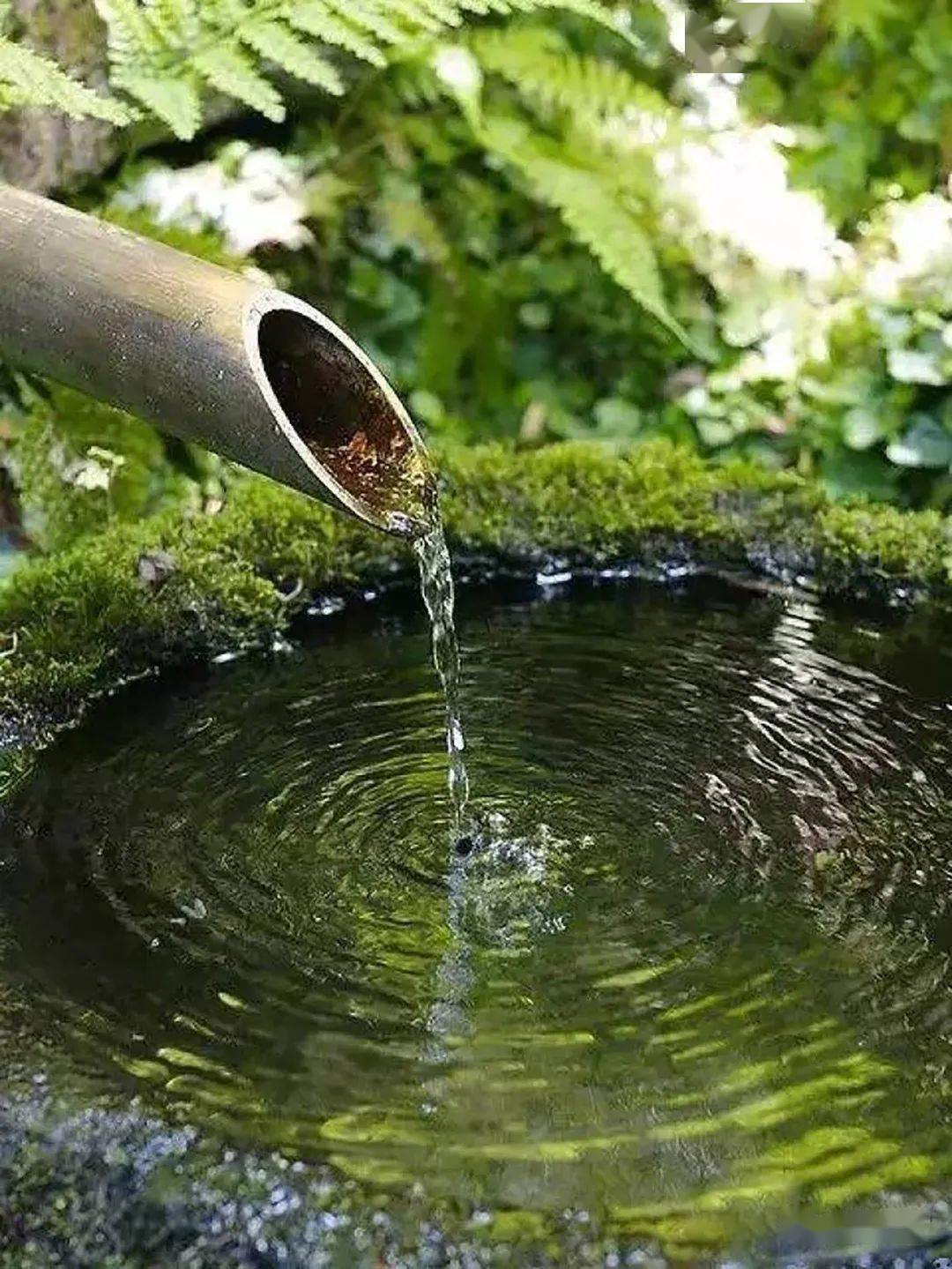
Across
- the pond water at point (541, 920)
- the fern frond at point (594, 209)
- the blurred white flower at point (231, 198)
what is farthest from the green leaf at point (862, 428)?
the blurred white flower at point (231, 198)

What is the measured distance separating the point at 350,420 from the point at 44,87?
76cm

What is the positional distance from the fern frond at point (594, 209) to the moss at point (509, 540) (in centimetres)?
49

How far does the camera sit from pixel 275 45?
115 inches

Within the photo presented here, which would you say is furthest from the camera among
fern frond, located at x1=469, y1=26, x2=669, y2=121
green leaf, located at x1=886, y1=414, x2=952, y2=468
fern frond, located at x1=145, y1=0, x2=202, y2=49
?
fern frond, located at x1=469, y1=26, x2=669, y2=121

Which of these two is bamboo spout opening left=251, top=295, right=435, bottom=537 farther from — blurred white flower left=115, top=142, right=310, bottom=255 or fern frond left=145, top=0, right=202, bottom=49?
blurred white flower left=115, top=142, right=310, bottom=255

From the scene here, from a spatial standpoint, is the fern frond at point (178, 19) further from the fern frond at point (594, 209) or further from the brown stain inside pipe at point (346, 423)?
the fern frond at point (594, 209)

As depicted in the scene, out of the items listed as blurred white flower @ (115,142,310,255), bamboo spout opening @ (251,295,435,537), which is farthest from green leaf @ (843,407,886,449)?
bamboo spout opening @ (251,295,435,537)

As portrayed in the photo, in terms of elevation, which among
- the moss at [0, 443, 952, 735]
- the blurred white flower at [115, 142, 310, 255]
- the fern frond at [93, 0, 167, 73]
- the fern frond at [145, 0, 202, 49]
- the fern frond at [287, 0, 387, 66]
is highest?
the fern frond at [287, 0, 387, 66]

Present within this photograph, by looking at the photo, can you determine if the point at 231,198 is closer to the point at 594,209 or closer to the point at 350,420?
the point at 594,209

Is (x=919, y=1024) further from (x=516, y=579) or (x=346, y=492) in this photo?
(x=516, y=579)

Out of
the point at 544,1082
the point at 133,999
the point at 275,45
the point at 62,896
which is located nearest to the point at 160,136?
the point at 275,45

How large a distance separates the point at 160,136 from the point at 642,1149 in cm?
296

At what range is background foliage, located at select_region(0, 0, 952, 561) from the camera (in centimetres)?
377

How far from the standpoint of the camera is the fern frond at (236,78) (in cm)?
288
